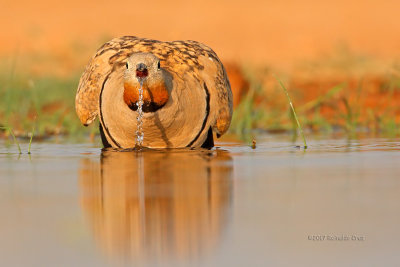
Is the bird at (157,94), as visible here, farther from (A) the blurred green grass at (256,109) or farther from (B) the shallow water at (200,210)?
(A) the blurred green grass at (256,109)

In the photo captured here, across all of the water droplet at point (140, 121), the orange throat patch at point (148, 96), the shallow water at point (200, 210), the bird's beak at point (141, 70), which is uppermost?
the bird's beak at point (141, 70)

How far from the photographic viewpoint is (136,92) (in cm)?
661

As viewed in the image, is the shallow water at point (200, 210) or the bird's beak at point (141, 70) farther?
the bird's beak at point (141, 70)

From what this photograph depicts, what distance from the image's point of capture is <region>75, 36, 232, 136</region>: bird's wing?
7.46 m

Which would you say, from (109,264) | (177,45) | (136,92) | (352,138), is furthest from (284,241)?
(352,138)

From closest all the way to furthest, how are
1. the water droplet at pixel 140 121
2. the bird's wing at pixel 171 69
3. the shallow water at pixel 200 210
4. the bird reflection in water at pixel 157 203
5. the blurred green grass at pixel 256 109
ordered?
the shallow water at pixel 200 210
the bird reflection in water at pixel 157 203
the water droplet at pixel 140 121
the bird's wing at pixel 171 69
the blurred green grass at pixel 256 109

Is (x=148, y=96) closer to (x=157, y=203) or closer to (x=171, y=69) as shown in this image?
(x=171, y=69)

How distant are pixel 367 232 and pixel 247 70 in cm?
1013

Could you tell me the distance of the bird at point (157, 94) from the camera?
6719mm

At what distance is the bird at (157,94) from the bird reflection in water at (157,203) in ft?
1.28

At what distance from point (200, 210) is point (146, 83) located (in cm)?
276

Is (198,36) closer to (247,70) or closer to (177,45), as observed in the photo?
(247,70)

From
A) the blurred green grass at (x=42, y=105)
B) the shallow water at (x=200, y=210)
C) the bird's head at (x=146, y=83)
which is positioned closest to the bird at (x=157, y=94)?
the bird's head at (x=146, y=83)

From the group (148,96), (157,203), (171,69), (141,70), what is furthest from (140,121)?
(157,203)
